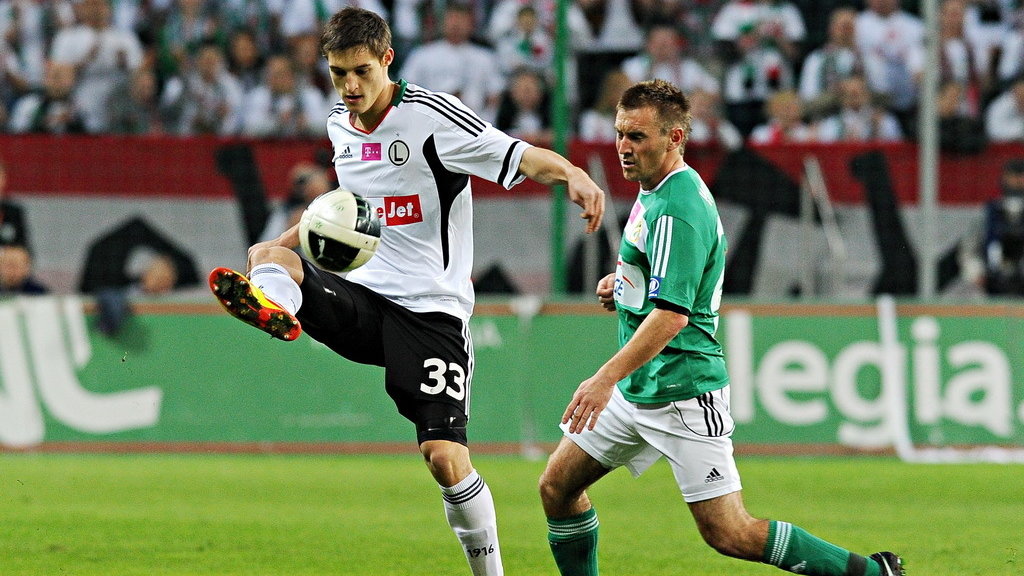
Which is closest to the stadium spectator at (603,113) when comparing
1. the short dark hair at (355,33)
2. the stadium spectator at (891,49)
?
the stadium spectator at (891,49)

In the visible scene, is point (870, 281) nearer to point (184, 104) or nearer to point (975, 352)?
point (975, 352)

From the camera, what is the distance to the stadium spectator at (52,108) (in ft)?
42.5

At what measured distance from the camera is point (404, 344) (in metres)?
5.83

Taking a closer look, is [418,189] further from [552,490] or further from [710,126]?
[710,126]

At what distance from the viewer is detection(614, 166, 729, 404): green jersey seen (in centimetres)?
505

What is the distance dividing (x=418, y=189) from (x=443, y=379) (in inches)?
30.6

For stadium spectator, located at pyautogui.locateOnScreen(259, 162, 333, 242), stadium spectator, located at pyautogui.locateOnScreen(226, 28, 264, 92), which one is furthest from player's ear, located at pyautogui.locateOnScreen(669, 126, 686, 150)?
stadium spectator, located at pyautogui.locateOnScreen(226, 28, 264, 92)

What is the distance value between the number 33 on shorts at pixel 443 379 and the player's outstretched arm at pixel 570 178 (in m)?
0.83

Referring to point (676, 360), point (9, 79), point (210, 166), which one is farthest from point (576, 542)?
point (9, 79)

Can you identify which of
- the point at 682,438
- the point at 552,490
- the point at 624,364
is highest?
the point at 624,364

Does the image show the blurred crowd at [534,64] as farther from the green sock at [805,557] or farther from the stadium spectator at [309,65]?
the green sock at [805,557]

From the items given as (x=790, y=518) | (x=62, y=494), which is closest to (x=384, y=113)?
(x=790, y=518)

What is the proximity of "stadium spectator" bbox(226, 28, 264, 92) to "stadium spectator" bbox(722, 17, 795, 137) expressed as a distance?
445 cm

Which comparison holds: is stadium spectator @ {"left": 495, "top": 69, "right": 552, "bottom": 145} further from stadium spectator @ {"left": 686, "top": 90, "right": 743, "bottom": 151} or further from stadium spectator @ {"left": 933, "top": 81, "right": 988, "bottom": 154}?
stadium spectator @ {"left": 933, "top": 81, "right": 988, "bottom": 154}
